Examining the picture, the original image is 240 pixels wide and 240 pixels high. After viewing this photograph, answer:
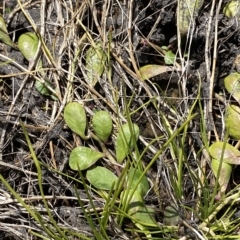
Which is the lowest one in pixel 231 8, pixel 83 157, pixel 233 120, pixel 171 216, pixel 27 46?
pixel 171 216

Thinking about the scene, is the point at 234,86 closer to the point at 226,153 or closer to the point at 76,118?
the point at 226,153

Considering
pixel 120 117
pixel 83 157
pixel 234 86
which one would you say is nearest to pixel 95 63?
pixel 120 117

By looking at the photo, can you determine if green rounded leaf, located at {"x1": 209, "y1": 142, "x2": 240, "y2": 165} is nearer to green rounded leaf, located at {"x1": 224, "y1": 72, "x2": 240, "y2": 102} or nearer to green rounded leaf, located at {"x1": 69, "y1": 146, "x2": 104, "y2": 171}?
green rounded leaf, located at {"x1": 224, "y1": 72, "x2": 240, "y2": 102}

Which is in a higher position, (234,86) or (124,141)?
(234,86)

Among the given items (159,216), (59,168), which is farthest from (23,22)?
(159,216)

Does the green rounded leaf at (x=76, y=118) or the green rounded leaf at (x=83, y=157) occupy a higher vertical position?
the green rounded leaf at (x=76, y=118)

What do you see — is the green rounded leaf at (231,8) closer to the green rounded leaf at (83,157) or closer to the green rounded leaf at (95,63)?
the green rounded leaf at (95,63)

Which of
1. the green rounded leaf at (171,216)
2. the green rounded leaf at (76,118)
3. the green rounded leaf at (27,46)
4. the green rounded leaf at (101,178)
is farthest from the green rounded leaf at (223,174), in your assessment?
the green rounded leaf at (27,46)

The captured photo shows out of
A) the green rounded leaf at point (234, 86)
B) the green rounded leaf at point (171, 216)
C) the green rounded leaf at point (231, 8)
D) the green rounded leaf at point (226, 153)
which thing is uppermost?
the green rounded leaf at point (231, 8)
